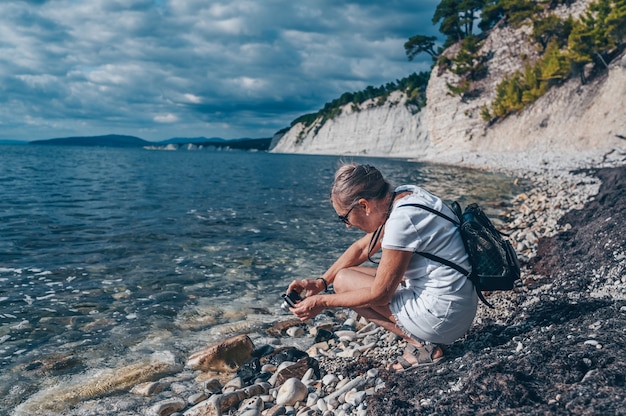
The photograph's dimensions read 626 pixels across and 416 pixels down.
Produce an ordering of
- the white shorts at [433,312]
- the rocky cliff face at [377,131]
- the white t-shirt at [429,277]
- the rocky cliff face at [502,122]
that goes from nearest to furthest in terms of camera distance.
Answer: the white t-shirt at [429,277]
the white shorts at [433,312]
the rocky cliff face at [502,122]
the rocky cliff face at [377,131]

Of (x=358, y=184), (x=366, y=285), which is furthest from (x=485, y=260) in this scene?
(x=358, y=184)

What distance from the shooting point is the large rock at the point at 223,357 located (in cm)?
530

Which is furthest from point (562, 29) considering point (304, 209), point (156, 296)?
point (156, 296)

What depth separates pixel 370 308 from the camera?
4.39 metres

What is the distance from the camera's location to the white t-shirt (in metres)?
3.50

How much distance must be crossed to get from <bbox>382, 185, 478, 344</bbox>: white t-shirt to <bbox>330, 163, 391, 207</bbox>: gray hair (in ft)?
0.61

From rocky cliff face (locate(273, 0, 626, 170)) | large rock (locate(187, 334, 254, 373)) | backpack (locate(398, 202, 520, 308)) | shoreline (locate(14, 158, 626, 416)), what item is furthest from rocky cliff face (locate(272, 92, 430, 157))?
backpack (locate(398, 202, 520, 308))

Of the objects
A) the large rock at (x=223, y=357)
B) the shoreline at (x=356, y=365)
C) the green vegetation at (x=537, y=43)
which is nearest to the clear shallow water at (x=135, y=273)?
the large rock at (x=223, y=357)

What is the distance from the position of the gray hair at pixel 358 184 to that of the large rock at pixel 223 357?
8.59ft

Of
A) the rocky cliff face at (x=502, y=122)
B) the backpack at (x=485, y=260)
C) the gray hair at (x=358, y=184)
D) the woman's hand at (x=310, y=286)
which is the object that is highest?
the rocky cliff face at (x=502, y=122)

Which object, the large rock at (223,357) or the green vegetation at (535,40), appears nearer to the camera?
the large rock at (223,357)

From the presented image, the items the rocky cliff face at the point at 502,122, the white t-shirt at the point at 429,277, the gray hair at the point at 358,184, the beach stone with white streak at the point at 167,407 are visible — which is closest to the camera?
the white t-shirt at the point at 429,277

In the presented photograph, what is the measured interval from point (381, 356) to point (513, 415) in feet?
6.52

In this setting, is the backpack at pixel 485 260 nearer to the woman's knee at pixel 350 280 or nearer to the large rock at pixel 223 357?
the woman's knee at pixel 350 280
